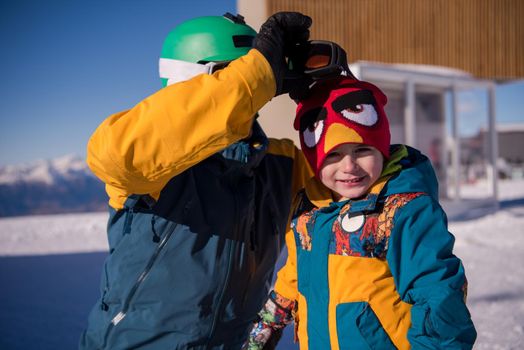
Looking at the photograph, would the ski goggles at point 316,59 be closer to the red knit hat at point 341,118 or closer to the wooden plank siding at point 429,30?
the red knit hat at point 341,118

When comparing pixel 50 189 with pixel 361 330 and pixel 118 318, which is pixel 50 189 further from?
pixel 361 330

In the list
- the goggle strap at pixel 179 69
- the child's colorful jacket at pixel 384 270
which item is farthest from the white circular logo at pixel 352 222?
the goggle strap at pixel 179 69

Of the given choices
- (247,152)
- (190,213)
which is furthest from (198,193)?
(247,152)

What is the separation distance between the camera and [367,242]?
1345mm

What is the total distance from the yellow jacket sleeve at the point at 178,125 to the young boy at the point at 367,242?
0.43 metres

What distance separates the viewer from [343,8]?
32.0 feet

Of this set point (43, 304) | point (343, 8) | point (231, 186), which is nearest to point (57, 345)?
point (43, 304)

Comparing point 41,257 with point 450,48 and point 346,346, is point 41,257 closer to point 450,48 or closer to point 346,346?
point 346,346

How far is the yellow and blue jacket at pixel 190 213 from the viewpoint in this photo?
1.09 meters

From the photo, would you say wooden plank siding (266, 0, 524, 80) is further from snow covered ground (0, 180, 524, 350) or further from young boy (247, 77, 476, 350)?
young boy (247, 77, 476, 350)

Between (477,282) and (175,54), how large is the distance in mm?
4245

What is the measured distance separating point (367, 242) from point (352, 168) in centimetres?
25

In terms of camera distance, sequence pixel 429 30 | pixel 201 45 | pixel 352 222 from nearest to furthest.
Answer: pixel 352 222, pixel 201 45, pixel 429 30

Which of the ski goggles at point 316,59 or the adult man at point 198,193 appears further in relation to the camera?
the ski goggles at point 316,59
